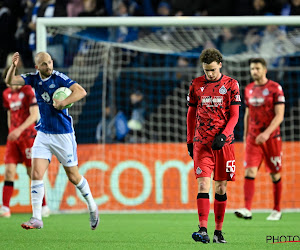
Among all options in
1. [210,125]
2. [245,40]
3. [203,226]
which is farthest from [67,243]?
[245,40]

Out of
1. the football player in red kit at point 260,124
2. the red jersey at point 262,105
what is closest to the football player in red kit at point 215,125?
the football player in red kit at point 260,124

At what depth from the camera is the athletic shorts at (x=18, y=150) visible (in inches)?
392

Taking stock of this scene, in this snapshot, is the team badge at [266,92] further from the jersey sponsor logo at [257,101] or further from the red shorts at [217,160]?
the red shorts at [217,160]

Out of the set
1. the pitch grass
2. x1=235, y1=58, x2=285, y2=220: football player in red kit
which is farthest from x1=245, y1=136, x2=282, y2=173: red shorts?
the pitch grass

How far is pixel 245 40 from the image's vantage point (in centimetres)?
1279

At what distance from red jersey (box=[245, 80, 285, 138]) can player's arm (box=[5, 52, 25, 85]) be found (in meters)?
3.45

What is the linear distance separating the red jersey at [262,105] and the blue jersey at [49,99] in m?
3.00

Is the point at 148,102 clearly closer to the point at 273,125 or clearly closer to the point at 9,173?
the point at 9,173

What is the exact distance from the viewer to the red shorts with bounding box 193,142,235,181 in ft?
21.8

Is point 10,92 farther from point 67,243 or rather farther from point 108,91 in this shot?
point 67,243

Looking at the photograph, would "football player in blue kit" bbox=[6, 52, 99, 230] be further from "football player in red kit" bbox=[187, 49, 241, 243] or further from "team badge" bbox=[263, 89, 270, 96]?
"team badge" bbox=[263, 89, 270, 96]

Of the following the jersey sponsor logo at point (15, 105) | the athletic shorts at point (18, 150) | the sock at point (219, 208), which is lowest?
the sock at point (219, 208)

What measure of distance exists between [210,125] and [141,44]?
5755 mm

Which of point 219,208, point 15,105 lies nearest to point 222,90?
point 219,208
